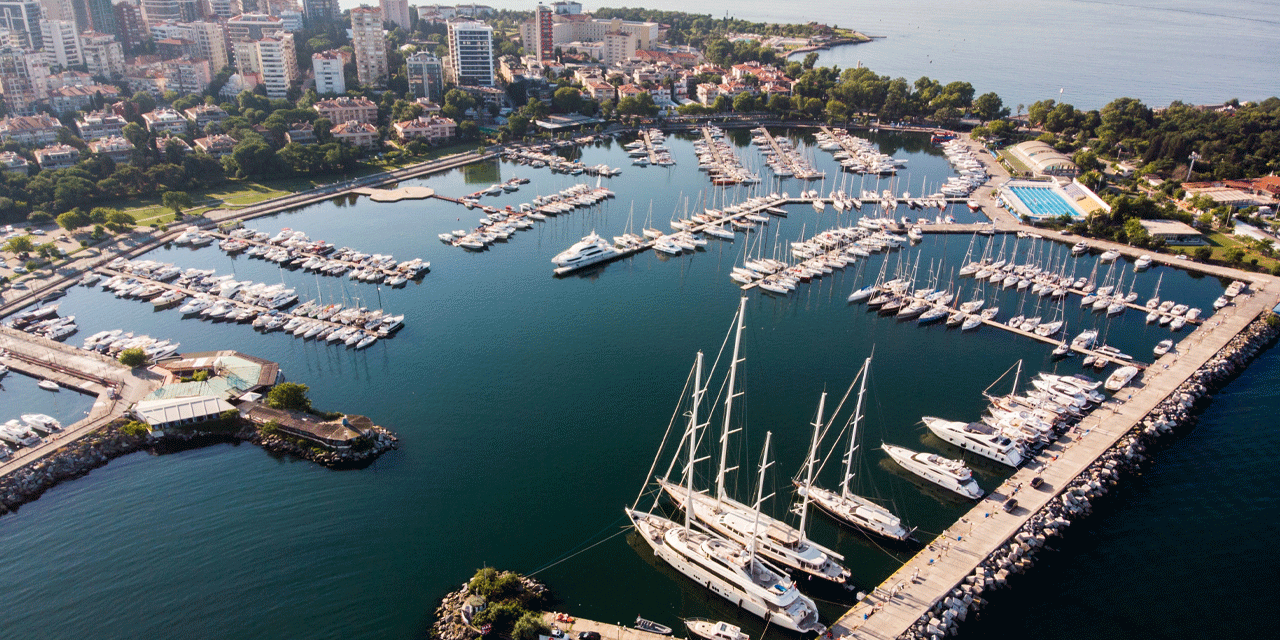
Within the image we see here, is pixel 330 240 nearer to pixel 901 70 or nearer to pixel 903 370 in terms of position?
pixel 903 370

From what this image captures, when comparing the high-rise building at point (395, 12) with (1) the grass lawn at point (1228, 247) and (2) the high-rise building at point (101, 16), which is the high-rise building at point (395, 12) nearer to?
(2) the high-rise building at point (101, 16)

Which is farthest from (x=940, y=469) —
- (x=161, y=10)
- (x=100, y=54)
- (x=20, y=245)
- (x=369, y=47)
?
(x=161, y=10)

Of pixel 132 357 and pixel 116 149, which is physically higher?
pixel 116 149

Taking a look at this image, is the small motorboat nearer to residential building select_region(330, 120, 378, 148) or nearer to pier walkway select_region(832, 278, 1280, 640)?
pier walkway select_region(832, 278, 1280, 640)

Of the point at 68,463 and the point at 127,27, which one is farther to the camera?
the point at 127,27

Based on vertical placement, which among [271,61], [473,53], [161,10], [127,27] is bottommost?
[271,61]

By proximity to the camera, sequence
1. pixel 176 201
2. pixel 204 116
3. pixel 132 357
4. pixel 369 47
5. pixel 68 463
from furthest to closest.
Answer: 1. pixel 369 47
2. pixel 204 116
3. pixel 176 201
4. pixel 132 357
5. pixel 68 463

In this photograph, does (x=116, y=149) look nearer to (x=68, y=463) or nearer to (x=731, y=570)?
(x=68, y=463)

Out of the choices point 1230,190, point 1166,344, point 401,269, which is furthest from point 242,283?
point 1230,190

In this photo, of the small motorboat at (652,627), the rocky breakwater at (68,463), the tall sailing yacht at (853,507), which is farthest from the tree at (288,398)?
the tall sailing yacht at (853,507)
